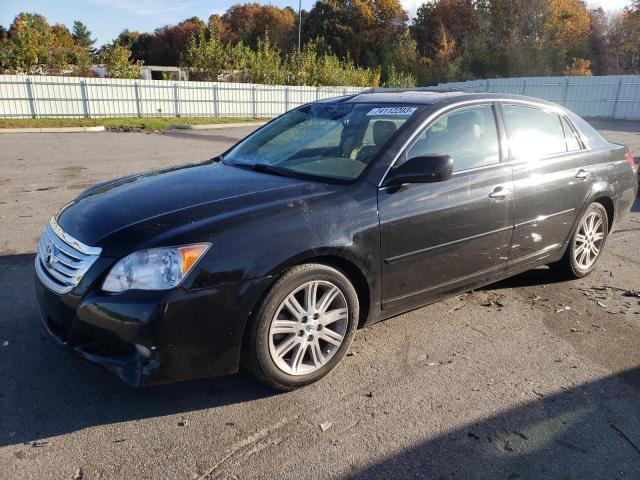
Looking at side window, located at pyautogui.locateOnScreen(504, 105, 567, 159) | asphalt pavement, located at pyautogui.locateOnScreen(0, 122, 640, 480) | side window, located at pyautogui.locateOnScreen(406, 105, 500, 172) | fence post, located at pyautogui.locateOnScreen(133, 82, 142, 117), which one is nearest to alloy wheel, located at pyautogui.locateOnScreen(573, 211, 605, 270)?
asphalt pavement, located at pyautogui.locateOnScreen(0, 122, 640, 480)

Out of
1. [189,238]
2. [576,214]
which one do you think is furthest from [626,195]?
[189,238]

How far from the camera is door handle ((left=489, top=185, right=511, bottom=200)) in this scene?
3.80 m

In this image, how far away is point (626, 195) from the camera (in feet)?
17.1

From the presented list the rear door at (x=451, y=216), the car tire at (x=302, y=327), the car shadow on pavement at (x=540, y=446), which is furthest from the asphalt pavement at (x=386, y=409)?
the rear door at (x=451, y=216)

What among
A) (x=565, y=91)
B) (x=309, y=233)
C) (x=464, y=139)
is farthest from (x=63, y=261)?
(x=565, y=91)

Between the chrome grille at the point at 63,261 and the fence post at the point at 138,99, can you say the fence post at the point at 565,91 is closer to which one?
the fence post at the point at 138,99

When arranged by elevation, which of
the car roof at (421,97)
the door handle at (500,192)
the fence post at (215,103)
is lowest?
the fence post at (215,103)

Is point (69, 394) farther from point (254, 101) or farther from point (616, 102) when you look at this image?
point (616, 102)

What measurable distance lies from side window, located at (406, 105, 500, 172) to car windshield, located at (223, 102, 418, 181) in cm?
21

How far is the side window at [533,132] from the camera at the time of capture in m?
4.13

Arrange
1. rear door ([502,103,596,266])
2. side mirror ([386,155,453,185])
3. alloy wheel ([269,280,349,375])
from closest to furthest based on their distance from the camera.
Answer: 1. alloy wheel ([269,280,349,375])
2. side mirror ([386,155,453,185])
3. rear door ([502,103,596,266])

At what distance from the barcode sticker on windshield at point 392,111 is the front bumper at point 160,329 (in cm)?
171

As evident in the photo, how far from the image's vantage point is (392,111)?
3795 millimetres

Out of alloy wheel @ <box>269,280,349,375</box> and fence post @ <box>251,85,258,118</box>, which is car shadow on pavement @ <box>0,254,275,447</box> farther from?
fence post @ <box>251,85,258,118</box>
